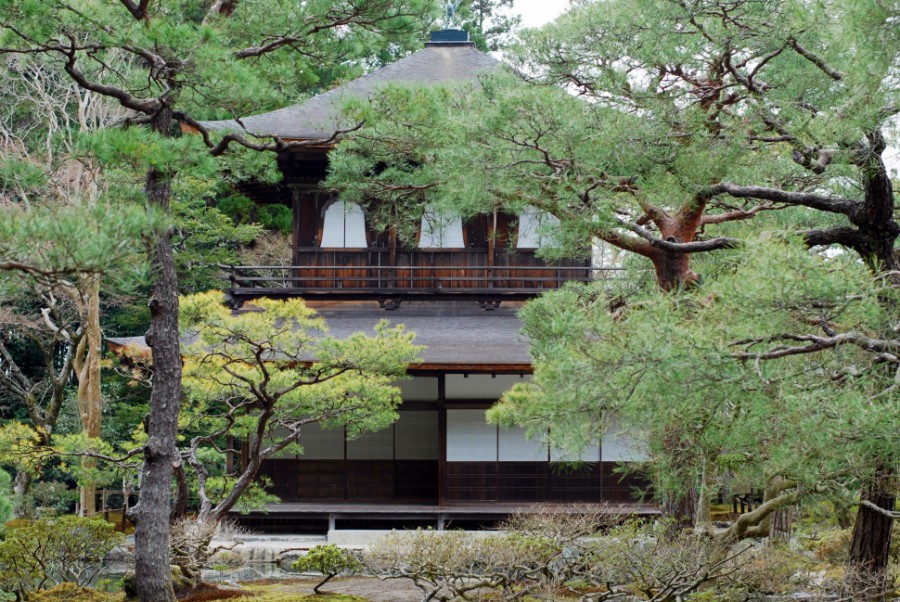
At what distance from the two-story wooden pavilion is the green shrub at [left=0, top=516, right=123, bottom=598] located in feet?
14.5

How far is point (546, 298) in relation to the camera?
8.73 m

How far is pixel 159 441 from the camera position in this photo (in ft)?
26.5

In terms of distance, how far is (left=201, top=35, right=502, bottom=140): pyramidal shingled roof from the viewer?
48.2 ft

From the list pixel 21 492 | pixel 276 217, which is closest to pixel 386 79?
pixel 276 217

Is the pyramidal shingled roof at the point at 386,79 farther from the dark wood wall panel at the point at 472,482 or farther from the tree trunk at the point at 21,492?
the tree trunk at the point at 21,492

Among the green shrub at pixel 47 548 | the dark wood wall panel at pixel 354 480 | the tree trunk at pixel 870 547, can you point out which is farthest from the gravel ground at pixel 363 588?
the tree trunk at pixel 870 547

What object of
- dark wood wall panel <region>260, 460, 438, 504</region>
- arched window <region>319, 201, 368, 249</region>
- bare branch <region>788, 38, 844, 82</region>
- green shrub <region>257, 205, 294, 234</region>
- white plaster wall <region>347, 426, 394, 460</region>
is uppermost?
green shrub <region>257, 205, 294, 234</region>

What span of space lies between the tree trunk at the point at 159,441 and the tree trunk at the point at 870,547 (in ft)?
16.6

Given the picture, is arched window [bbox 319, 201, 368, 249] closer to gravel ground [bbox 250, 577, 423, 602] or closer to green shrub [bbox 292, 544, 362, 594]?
gravel ground [bbox 250, 577, 423, 602]

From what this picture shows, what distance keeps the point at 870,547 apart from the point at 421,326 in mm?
8150

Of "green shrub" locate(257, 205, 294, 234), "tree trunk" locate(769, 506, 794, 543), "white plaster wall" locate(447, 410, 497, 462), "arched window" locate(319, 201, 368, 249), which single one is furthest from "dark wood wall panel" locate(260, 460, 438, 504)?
"green shrub" locate(257, 205, 294, 234)

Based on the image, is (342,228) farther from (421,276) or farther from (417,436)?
(417,436)

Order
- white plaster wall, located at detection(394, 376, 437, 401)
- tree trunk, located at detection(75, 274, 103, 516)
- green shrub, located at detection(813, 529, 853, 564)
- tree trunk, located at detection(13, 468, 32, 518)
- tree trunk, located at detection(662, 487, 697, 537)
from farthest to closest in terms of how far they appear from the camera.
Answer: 1. tree trunk, located at detection(13, 468, 32, 518)
2. tree trunk, located at detection(75, 274, 103, 516)
3. white plaster wall, located at detection(394, 376, 437, 401)
4. green shrub, located at detection(813, 529, 853, 564)
5. tree trunk, located at detection(662, 487, 697, 537)

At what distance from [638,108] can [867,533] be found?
349cm
